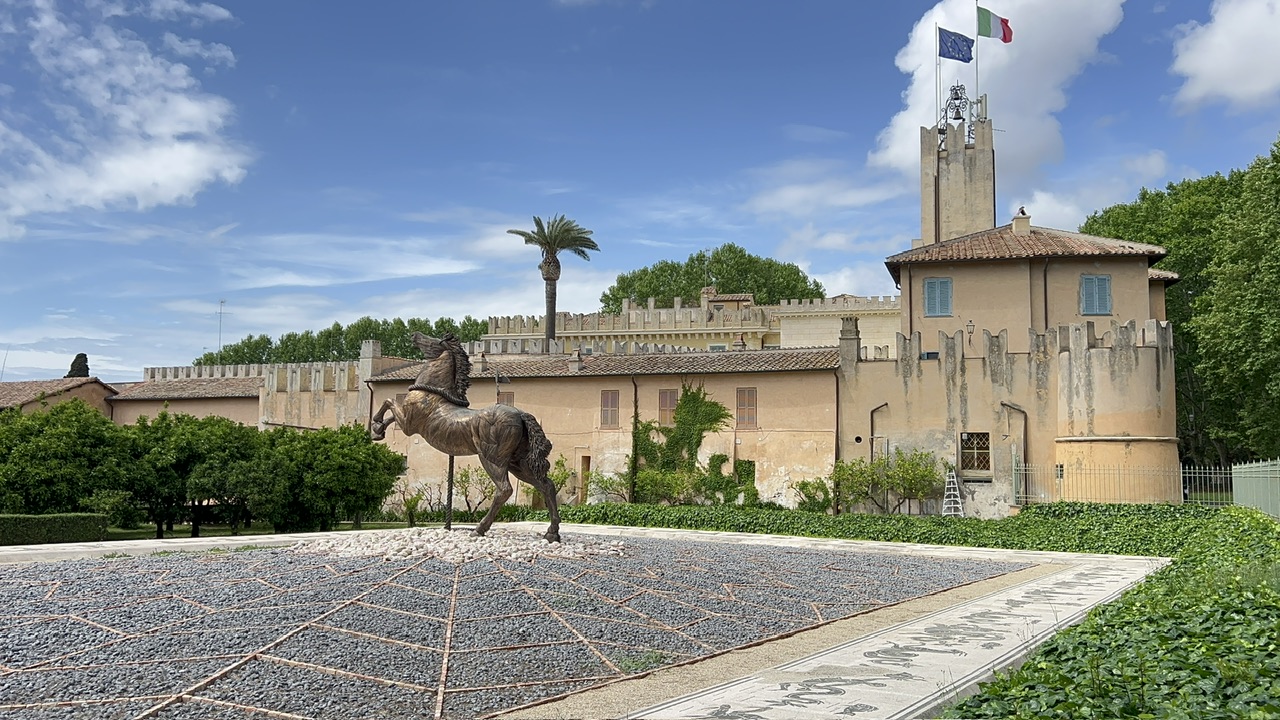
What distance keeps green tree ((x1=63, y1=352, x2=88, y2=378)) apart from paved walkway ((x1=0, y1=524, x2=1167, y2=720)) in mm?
46608

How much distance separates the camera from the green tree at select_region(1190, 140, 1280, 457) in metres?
30.0

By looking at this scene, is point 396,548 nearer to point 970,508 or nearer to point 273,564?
point 273,564

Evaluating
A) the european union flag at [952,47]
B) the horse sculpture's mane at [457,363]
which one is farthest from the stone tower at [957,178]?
the horse sculpture's mane at [457,363]

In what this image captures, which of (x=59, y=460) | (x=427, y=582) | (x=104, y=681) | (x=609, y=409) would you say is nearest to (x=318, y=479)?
(x=59, y=460)

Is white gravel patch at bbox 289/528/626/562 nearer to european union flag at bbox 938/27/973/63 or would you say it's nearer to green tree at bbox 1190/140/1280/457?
green tree at bbox 1190/140/1280/457

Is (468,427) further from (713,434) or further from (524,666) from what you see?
(713,434)

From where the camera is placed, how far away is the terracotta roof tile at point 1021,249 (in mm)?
32688

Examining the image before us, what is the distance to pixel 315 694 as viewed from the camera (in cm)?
741

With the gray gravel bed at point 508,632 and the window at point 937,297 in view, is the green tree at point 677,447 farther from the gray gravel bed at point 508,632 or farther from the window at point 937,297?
the gray gravel bed at point 508,632

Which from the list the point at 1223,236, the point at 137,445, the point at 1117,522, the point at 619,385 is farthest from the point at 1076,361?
the point at 137,445

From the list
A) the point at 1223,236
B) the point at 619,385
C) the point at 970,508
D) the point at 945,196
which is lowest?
the point at 970,508

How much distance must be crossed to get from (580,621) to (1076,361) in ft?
74.6

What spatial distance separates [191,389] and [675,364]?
78.9 feet

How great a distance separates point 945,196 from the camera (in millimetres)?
45656
